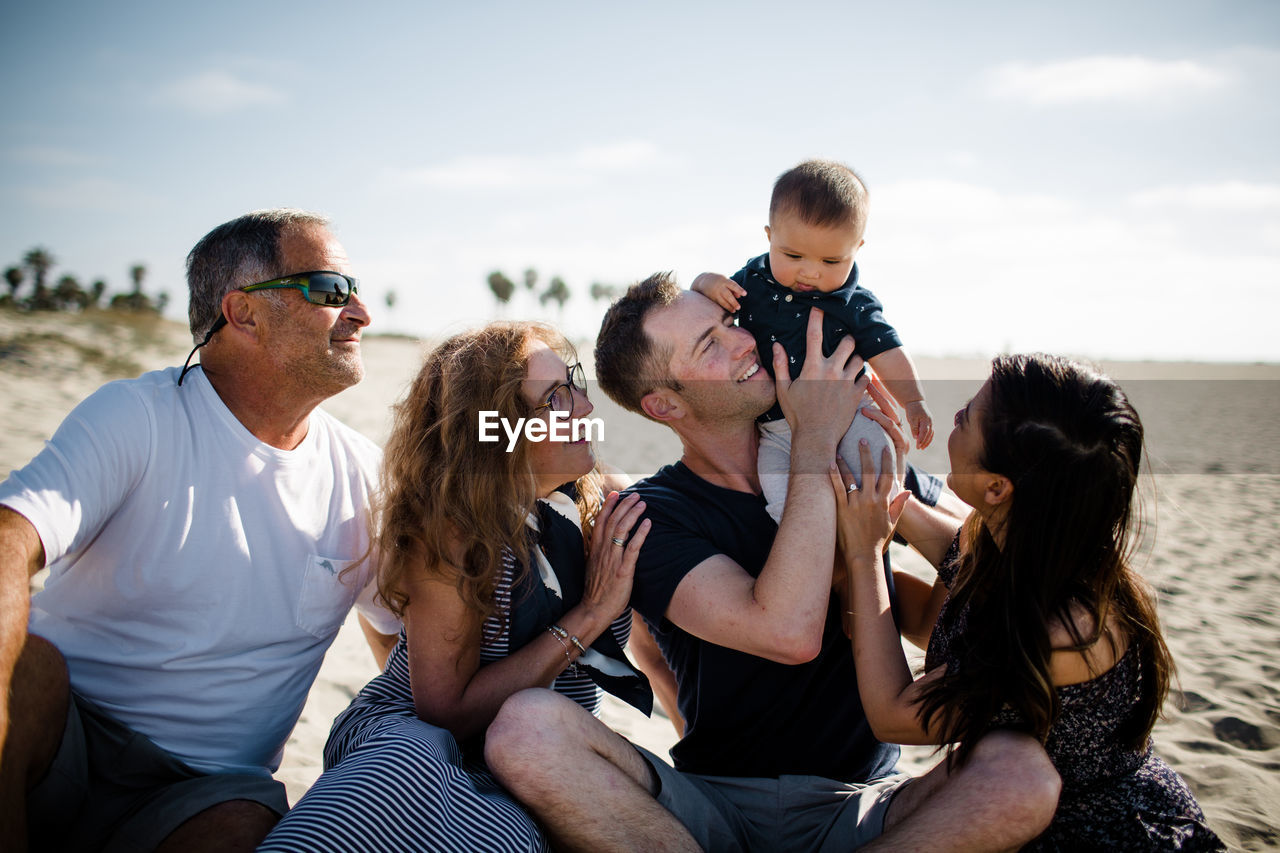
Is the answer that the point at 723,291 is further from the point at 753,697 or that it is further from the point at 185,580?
the point at 185,580

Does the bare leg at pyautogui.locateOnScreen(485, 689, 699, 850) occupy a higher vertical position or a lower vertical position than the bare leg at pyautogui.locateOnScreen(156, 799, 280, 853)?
higher

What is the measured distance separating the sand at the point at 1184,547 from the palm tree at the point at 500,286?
56.7 m

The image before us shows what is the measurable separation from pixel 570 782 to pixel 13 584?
169 centimetres

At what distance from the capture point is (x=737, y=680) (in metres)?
2.79

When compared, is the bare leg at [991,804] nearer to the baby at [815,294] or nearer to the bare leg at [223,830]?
the baby at [815,294]

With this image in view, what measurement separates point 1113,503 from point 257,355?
3.06 metres

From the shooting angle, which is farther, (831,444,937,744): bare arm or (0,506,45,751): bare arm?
(831,444,937,744): bare arm

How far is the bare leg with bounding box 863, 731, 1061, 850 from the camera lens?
198 cm

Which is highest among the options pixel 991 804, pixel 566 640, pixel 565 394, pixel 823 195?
pixel 823 195

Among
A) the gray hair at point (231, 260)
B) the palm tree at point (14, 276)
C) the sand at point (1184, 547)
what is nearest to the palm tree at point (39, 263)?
the palm tree at point (14, 276)

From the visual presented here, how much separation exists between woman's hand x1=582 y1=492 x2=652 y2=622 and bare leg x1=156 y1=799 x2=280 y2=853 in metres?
1.25

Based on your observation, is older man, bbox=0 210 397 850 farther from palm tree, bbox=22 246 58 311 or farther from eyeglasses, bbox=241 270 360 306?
palm tree, bbox=22 246 58 311

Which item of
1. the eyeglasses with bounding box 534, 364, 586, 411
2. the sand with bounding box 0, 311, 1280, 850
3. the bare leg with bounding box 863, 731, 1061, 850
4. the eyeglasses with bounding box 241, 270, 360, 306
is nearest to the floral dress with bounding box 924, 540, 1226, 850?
the bare leg with bounding box 863, 731, 1061, 850

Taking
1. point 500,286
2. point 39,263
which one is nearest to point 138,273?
point 39,263
